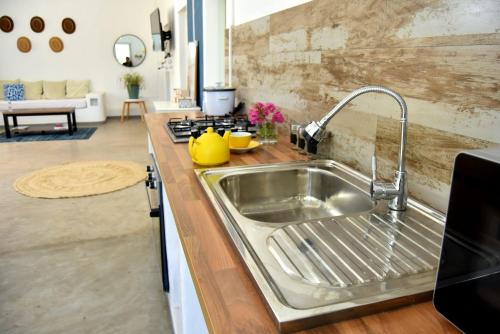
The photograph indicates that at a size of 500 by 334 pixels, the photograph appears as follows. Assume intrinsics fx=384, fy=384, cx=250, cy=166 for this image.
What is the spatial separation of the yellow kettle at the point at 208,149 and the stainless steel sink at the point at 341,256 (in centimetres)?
16

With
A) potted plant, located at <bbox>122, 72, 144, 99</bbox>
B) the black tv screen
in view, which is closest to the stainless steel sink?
the black tv screen

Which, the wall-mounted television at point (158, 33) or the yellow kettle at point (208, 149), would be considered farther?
the wall-mounted television at point (158, 33)

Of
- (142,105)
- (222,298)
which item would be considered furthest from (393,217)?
(142,105)

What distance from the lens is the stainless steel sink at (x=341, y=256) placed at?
2.25ft

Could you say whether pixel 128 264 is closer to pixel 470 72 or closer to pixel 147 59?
pixel 470 72

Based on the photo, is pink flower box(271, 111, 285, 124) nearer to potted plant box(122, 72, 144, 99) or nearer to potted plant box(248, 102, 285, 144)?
potted plant box(248, 102, 285, 144)

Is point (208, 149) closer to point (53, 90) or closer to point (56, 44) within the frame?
point (53, 90)

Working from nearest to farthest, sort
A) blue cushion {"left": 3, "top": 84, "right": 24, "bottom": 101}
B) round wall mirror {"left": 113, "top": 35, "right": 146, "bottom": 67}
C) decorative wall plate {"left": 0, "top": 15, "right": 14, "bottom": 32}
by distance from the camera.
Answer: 1. blue cushion {"left": 3, "top": 84, "right": 24, "bottom": 101}
2. decorative wall plate {"left": 0, "top": 15, "right": 14, "bottom": 32}
3. round wall mirror {"left": 113, "top": 35, "right": 146, "bottom": 67}

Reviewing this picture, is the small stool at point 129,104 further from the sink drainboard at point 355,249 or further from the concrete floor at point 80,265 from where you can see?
the sink drainboard at point 355,249

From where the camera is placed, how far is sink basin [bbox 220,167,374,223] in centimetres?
145

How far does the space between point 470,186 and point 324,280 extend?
1.04 ft

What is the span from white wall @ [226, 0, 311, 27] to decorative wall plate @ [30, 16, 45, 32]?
642 centimetres

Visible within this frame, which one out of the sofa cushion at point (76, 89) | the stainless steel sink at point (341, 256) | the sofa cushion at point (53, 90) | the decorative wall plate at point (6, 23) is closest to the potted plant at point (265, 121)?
the stainless steel sink at point (341, 256)

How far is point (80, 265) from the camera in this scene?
2.52m
